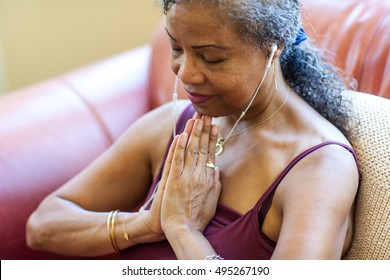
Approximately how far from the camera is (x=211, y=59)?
1.14 meters

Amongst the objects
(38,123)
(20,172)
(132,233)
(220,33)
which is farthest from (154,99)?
(220,33)

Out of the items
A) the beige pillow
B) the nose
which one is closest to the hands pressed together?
the nose

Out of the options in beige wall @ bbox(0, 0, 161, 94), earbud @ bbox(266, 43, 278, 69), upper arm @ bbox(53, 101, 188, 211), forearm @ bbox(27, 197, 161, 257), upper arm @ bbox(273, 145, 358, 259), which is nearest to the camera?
upper arm @ bbox(273, 145, 358, 259)

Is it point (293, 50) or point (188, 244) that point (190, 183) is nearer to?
point (188, 244)

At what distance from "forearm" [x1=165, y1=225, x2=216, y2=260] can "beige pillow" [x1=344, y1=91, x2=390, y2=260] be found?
0.89 feet

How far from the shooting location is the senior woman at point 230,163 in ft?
3.65

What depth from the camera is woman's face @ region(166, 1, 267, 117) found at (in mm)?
1107

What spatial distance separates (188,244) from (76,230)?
0.31 metres

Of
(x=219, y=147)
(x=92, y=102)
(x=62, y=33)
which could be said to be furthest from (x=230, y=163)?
(x=62, y=33)

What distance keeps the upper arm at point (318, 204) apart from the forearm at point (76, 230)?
0.30m

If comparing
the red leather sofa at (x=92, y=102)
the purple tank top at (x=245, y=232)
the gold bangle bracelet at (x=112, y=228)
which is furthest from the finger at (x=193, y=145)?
the red leather sofa at (x=92, y=102)

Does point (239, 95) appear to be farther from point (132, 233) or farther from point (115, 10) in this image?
point (115, 10)

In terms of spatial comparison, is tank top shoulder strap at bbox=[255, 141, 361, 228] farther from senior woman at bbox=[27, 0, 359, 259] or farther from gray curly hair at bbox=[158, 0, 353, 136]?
gray curly hair at bbox=[158, 0, 353, 136]

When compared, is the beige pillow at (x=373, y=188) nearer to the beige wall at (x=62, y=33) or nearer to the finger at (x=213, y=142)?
the finger at (x=213, y=142)
